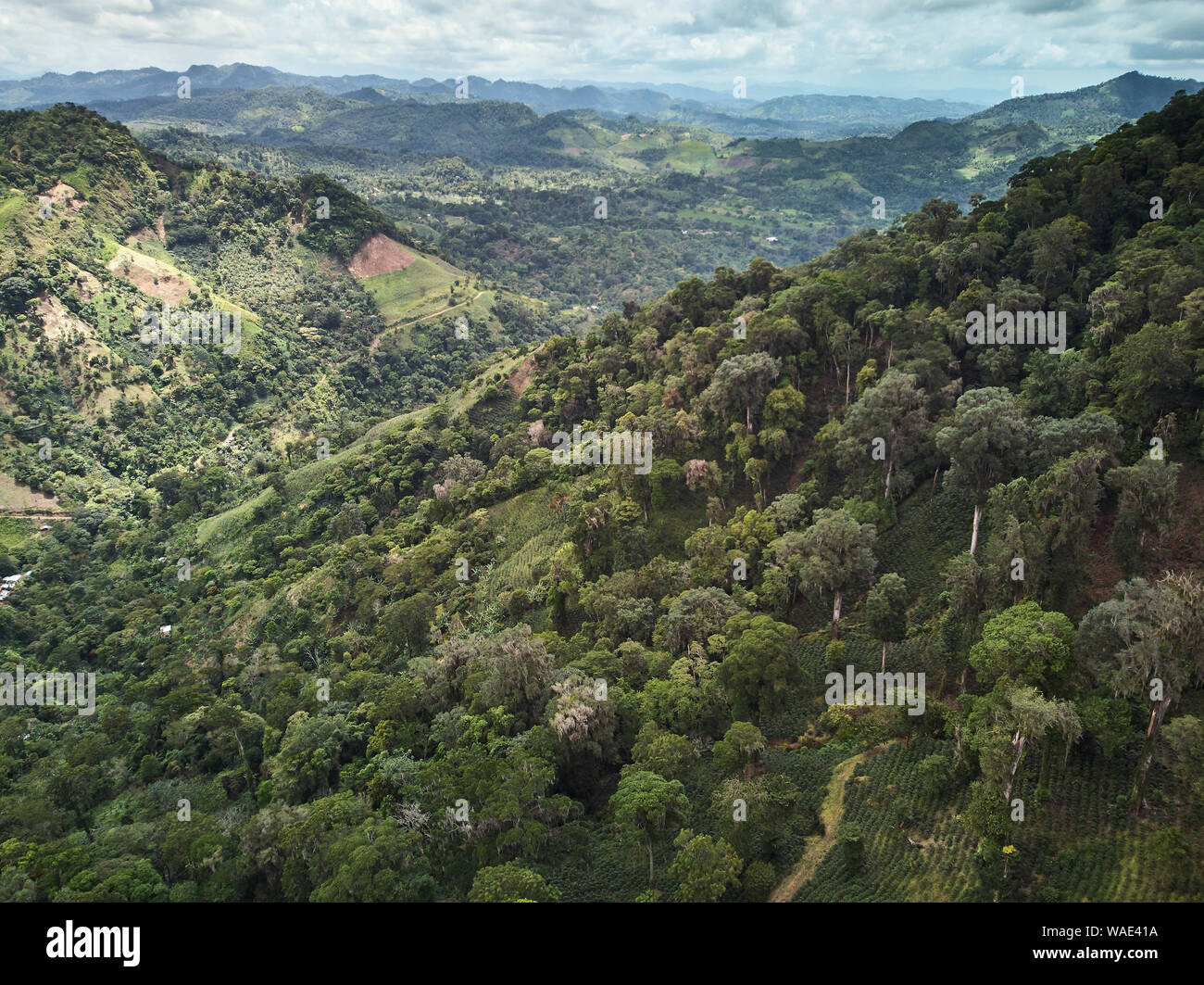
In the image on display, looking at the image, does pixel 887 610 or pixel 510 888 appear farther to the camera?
pixel 887 610

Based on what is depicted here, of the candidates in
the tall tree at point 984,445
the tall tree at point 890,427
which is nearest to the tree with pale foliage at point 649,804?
A: the tall tree at point 984,445

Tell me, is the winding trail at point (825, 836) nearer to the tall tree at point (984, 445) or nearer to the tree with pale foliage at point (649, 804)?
the tree with pale foliage at point (649, 804)

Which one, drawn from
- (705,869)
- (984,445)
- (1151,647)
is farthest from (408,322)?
(1151,647)

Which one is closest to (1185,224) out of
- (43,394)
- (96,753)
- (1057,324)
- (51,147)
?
(1057,324)

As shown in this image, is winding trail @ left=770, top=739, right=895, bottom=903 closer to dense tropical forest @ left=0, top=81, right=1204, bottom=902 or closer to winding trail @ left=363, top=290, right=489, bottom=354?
dense tropical forest @ left=0, top=81, right=1204, bottom=902

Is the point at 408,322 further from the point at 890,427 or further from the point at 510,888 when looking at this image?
the point at 510,888

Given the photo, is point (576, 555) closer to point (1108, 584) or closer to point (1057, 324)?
point (1108, 584)

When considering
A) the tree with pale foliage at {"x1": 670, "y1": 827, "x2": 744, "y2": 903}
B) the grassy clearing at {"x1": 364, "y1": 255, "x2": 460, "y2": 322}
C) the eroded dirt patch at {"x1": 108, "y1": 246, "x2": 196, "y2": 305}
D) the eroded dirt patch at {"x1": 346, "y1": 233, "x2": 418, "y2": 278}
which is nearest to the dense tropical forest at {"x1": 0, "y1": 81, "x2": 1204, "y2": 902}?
the tree with pale foliage at {"x1": 670, "y1": 827, "x2": 744, "y2": 903}

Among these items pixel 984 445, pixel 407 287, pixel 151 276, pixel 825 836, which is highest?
pixel 407 287
